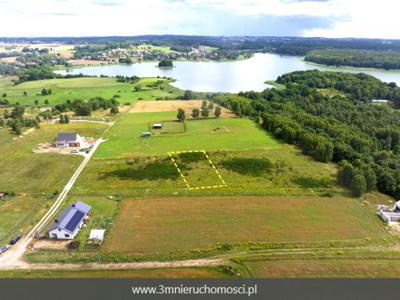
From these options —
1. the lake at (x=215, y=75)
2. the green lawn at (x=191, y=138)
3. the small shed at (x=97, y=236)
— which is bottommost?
the small shed at (x=97, y=236)

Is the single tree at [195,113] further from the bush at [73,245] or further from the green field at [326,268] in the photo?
the green field at [326,268]

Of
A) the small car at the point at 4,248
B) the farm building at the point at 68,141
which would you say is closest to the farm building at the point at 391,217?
the small car at the point at 4,248

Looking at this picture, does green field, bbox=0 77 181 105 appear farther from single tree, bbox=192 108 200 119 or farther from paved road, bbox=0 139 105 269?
paved road, bbox=0 139 105 269

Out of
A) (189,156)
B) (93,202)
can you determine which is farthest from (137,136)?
(93,202)

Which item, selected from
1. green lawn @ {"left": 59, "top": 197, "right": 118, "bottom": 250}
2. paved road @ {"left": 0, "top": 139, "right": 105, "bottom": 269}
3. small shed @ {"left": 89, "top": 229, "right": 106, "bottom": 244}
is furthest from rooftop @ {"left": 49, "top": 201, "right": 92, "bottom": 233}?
paved road @ {"left": 0, "top": 139, "right": 105, "bottom": 269}

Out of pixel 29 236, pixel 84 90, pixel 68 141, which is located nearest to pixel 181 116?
pixel 68 141
